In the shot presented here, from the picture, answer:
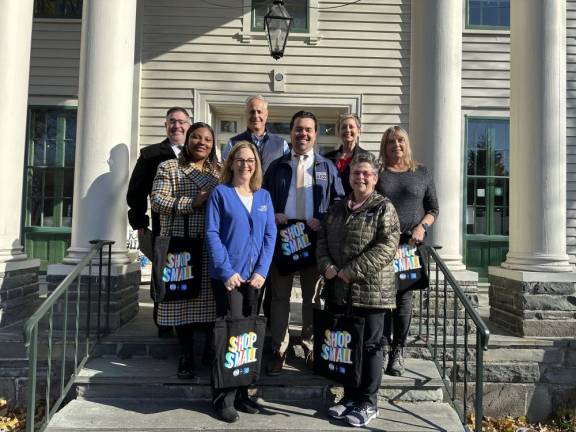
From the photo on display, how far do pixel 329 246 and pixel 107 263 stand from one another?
7.49ft

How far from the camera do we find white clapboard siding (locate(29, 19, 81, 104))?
787 cm

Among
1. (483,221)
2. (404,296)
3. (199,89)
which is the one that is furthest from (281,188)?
(483,221)

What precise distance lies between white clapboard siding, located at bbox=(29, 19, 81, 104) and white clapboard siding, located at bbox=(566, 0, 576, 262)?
7.51 metres

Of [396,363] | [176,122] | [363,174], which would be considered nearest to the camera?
[363,174]

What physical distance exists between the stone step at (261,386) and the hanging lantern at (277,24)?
3.95 meters

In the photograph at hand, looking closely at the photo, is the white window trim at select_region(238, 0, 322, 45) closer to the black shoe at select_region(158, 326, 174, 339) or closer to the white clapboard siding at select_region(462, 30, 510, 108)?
the white clapboard siding at select_region(462, 30, 510, 108)

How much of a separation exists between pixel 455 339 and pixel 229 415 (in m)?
1.73

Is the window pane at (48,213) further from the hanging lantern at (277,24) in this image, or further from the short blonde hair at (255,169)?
the short blonde hair at (255,169)

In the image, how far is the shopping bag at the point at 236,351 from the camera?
3.29m

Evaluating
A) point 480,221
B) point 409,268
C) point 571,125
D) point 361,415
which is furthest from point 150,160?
point 571,125

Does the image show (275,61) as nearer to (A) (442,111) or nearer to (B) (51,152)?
(A) (442,111)

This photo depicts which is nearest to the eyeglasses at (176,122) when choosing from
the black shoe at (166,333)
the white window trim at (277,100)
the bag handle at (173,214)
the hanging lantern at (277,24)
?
the bag handle at (173,214)

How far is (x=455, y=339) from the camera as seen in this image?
3.87 m

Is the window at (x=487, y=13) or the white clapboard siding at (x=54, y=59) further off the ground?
the window at (x=487, y=13)
